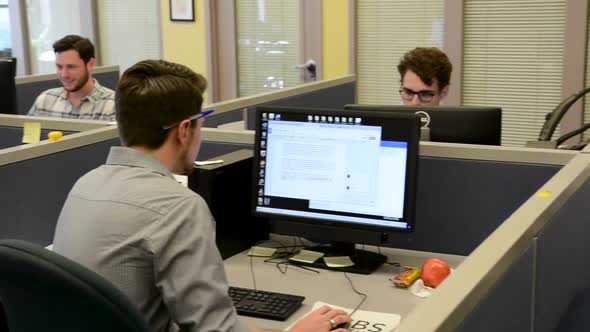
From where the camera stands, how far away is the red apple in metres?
2.17

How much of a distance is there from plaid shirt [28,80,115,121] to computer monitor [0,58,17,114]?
34cm

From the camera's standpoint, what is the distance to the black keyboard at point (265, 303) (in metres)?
2.01

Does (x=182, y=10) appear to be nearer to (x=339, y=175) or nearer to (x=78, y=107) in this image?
(x=78, y=107)

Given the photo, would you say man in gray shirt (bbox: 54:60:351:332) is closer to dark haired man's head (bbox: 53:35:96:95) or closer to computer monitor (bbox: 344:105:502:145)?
computer monitor (bbox: 344:105:502:145)

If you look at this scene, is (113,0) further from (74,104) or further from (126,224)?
(126,224)

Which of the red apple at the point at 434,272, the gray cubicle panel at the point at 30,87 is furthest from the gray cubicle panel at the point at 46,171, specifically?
the gray cubicle panel at the point at 30,87

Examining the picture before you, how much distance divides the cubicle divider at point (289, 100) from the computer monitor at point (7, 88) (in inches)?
46.5

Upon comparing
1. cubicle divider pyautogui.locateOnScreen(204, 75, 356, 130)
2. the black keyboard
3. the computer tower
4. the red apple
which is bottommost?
the black keyboard

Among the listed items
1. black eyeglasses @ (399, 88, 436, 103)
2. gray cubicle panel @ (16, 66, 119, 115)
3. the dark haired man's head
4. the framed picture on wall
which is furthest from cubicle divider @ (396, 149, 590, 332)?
the framed picture on wall

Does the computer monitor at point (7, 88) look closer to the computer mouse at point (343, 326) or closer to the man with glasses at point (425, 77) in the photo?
the man with glasses at point (425, 77)

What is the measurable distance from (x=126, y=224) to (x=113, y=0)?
5.11 meters

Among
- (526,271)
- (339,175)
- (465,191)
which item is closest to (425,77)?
(465,191)

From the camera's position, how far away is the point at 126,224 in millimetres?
1628

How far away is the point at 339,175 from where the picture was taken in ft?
7.58
